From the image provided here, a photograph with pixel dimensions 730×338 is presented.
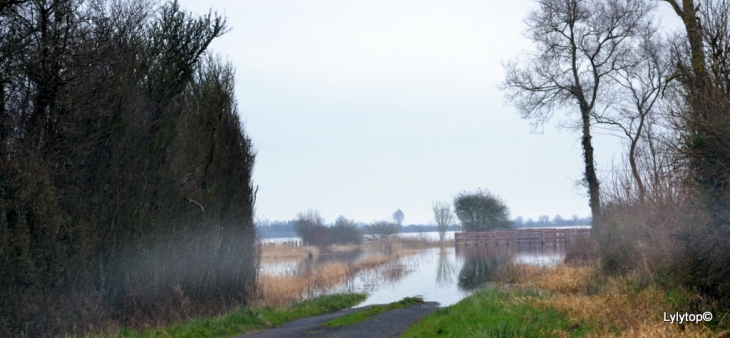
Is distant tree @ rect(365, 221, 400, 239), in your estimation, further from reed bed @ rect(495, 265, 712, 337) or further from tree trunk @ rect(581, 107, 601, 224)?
reed bed @ rect(495, 265, 712, 337)

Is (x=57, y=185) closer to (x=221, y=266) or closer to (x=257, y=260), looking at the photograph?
(x=221, y=266)

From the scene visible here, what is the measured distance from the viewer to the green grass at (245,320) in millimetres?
13500

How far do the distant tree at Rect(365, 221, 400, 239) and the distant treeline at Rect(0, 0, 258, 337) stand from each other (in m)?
53.3

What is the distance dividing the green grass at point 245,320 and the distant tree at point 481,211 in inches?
1952

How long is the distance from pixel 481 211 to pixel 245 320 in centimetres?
5666

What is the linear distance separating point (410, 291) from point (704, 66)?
17626mm

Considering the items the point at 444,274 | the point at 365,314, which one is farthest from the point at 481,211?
the point at 365,314

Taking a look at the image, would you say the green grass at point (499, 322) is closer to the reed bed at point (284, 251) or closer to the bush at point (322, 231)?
the reed bed at point (284, 251)

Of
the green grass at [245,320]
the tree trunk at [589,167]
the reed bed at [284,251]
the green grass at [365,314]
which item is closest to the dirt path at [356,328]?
the green grass at [365,314]

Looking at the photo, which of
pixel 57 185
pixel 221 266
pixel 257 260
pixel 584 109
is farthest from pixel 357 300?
pixel 57 185

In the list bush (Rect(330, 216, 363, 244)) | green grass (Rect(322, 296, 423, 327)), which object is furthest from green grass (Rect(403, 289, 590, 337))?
bush (Rect(330, 216, 363, 244))

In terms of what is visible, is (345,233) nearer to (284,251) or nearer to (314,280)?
(284,251)

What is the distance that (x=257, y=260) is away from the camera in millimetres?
20969

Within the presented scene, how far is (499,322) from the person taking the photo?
11609 millimetres
